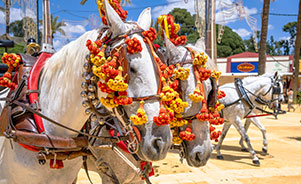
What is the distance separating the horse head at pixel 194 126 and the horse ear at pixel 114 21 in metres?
1.31

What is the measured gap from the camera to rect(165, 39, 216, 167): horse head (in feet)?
8.11

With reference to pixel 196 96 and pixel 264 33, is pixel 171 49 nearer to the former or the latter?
Result: pixel 196 96

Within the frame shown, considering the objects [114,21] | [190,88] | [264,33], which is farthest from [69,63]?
[264,33]

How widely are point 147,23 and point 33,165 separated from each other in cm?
141

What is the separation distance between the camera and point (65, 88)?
1.77 metres

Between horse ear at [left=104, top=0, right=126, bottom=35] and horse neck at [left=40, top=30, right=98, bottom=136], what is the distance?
0.19m

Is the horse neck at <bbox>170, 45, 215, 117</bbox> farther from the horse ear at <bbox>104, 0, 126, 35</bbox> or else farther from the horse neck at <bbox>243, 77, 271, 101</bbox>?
the horse neck at <bbox>243, 77, 271, 101</bbox>

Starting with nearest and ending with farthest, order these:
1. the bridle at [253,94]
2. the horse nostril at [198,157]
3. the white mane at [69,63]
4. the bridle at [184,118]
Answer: the white mane at [69,63] < the horse nostril at [198,157] < the bridle at [184,118] < the bridle at [253,94]

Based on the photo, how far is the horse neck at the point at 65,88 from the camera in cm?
172

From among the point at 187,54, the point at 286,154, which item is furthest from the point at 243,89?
the point at 187,54

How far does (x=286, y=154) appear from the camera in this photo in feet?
21.7

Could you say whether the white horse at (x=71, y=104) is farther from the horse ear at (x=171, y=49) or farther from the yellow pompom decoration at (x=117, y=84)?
the horse ear at (x=171, y=49)

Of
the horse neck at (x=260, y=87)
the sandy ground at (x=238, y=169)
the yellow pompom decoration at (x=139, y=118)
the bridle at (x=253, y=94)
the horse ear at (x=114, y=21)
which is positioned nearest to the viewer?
the yellow pompom decoration at (x=139, y=118)

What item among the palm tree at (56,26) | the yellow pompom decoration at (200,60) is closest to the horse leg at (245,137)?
the yellow pompom decoration at (200,60)
